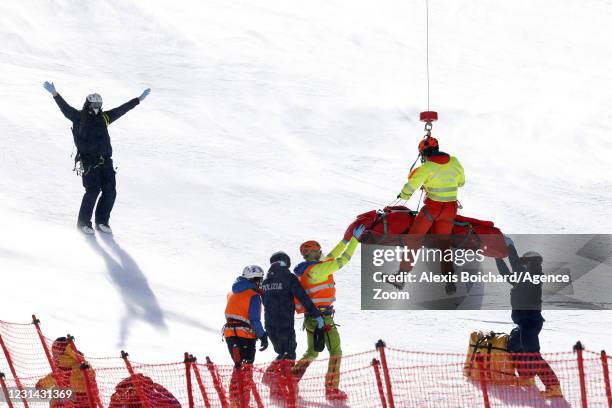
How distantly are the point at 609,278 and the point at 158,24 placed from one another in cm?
2425

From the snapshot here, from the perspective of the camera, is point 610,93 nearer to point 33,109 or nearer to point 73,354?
point 33,109

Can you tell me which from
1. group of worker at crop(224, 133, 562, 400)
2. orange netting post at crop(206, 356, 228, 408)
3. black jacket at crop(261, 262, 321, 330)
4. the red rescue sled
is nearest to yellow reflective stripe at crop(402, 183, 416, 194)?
the red rescue sled

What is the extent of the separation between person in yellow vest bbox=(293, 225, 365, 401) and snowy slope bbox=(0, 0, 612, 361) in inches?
80.7

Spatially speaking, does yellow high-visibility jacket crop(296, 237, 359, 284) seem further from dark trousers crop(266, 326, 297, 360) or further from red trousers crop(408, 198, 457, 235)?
red trousers crop(408, 198, 457, 235)

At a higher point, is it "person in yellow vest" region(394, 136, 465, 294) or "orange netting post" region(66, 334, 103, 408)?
"person in yellow vest" region(394, 136, 465, 294)

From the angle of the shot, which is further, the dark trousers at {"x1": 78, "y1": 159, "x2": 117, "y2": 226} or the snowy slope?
the dark trousers at {"x1": 78, "y1": 159, "x2": 117, "y2": 226}

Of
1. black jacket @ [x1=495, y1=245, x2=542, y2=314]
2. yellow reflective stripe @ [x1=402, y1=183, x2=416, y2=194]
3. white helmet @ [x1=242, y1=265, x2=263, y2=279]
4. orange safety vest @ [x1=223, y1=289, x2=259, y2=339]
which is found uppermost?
yellow reflective stripe @ [x1=402, y1=183, x2=416, y2=194]

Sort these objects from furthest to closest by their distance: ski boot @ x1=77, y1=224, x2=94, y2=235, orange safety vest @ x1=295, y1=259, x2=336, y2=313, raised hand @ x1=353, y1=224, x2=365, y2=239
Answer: ski boot @ x1=77, y1=224, x2=94, y2=235 → raised hand @ x1=353, y1=224, x2=365, y2=239 → orange safety vest @ x1=295, y1=259, x2=336, y2=313

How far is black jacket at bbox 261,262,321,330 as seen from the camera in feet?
32.7

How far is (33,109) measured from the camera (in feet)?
78.2

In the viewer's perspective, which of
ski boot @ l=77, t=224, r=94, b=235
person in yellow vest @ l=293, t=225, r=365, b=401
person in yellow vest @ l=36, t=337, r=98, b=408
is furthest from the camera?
ski boot @ l=77, t=224, r=94, b=235

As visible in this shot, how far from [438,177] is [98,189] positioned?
617 cm

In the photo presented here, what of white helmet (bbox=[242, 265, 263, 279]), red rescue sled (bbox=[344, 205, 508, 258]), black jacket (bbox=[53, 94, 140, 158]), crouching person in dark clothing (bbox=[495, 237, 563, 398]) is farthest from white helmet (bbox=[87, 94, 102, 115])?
Answer: crouching person in dark clothing (bbox=[495, 237, 563, 398])

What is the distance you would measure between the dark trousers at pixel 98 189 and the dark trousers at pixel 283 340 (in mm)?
6055
